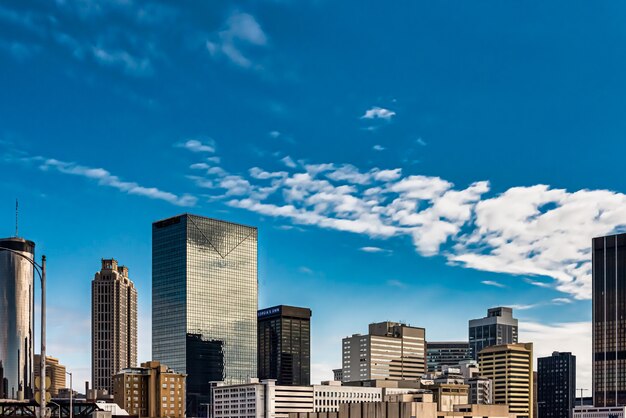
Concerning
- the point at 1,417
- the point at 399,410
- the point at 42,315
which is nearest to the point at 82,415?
the point at 1,417

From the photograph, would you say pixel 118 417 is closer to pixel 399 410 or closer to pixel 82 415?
pixel 399 410

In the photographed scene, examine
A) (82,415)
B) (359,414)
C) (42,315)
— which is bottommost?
(359,414)

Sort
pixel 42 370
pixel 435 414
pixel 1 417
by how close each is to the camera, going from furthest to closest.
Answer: pixel 435 414, pixel 1 417, pixel 42 370

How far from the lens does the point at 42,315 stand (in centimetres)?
3869

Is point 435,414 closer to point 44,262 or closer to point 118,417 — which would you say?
point 118,417

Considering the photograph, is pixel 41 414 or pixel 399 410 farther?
pixel 399 410

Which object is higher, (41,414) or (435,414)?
(41,414)

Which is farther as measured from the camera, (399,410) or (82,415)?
(399,410)

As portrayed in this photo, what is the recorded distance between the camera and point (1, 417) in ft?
318

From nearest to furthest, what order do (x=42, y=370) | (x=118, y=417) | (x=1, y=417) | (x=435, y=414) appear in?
(x=42, y=370) → (x=1, y=417) → (x=118, y=417) → (x=435, y=414)

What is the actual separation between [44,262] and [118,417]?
142850 mm

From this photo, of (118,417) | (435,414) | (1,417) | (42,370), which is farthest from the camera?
(435,414)

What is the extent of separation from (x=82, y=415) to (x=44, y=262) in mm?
70104

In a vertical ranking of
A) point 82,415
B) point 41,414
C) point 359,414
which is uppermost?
point 41,414
